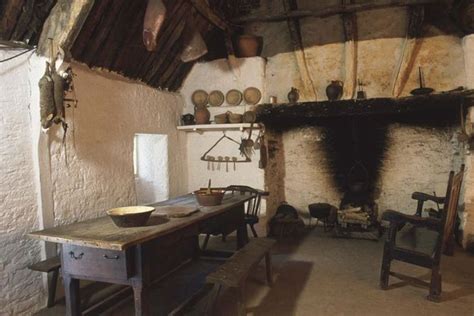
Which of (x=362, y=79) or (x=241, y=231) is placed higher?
(x=362, y=79)

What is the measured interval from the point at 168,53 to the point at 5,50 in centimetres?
204

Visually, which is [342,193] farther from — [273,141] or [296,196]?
[273,141]

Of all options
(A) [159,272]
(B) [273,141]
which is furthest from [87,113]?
(B) [273,141]

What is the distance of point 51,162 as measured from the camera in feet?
10.4

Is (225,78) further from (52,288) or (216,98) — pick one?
(52,288)

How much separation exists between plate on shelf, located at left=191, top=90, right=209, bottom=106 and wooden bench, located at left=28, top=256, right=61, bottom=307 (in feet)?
10.2

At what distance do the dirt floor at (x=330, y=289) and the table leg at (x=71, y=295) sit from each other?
23.0 inches

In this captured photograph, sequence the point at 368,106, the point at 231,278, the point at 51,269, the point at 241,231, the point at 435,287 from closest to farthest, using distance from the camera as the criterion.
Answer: the point at 231,278, the point at 51,269, the point at 435,287, the point at 241,231, the point at 368,106

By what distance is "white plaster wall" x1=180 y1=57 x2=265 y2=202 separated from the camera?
5219 mm

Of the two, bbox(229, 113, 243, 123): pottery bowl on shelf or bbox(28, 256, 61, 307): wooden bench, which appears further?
bbox(229, 113, 243, 123): pottery bowl on shelf

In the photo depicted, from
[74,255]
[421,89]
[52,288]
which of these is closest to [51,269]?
[52,288]

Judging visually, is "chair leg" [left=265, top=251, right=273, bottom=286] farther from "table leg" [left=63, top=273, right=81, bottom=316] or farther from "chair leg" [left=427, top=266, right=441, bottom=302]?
"table leg" [left=63, top=273, right=81, bottom=316]

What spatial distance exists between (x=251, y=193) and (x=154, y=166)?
1.55 metres

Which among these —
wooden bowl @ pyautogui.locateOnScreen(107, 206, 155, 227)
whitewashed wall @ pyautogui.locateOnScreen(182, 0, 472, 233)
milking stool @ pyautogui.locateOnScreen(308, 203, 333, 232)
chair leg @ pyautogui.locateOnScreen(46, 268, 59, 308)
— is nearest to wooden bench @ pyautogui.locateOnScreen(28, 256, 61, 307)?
chair leg @ pyautogui.locateOnScreen(46, 268, 59, 308)
